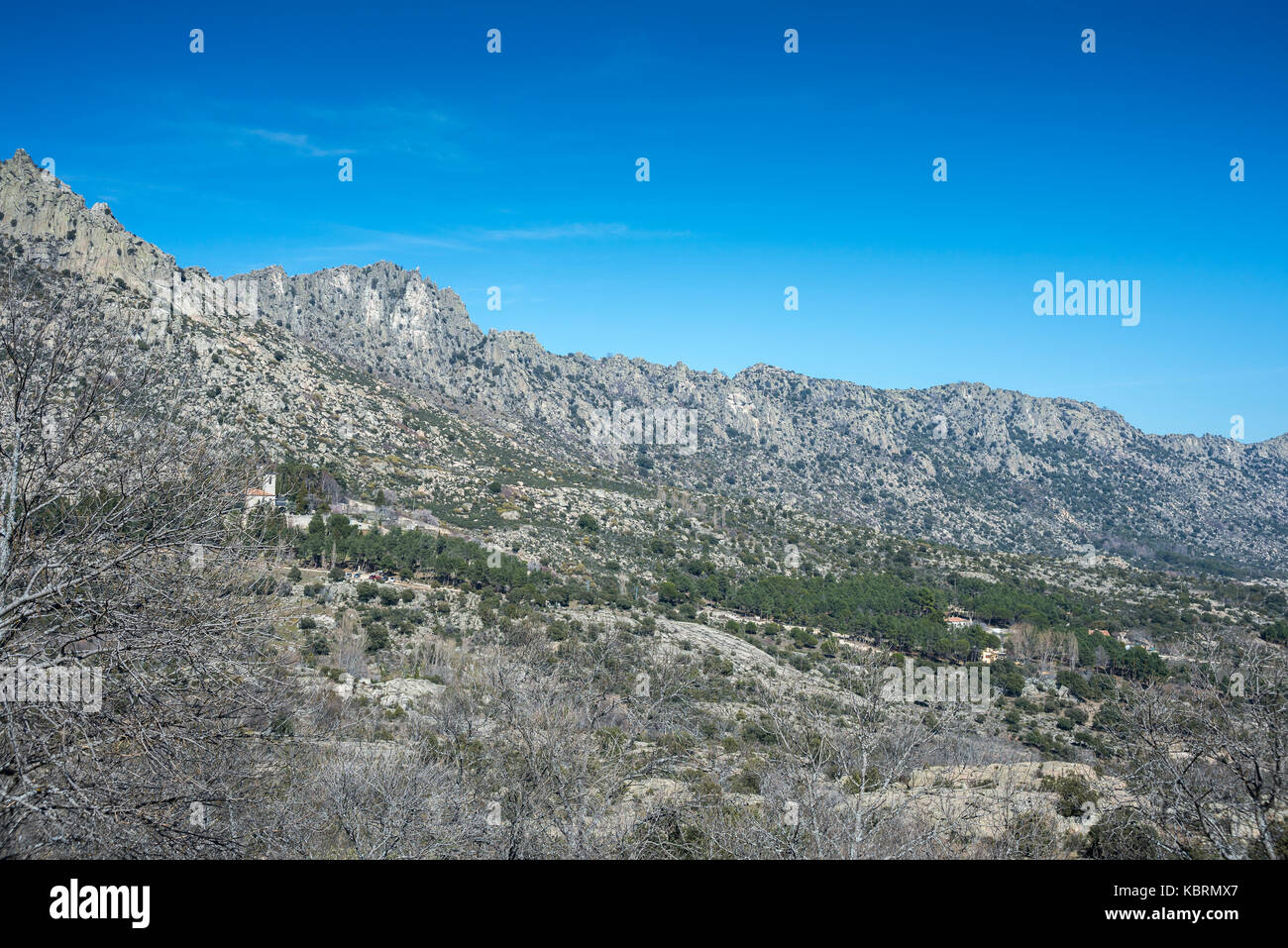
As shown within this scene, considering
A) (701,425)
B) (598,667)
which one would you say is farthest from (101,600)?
(701,425)

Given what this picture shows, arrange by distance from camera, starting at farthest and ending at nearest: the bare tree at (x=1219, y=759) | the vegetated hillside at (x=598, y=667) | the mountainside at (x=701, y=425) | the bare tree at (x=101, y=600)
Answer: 1. the mountainside at (x=701, y=425)
2. the vegetated hillside at (x=598, y=667)
3. the bare tree at (x=1219, y=759)
4. the bare tree at (x=101, y=600)

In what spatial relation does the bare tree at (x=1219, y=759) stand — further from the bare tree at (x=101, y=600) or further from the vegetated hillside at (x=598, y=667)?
the bare tree at (x=101, y=600)

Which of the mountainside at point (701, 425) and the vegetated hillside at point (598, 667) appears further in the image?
the mountainside at point (701, 425)

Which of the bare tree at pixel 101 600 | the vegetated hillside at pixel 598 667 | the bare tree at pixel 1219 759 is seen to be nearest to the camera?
the bare tree at pixel 101 600

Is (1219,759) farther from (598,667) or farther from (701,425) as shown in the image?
(701,425)

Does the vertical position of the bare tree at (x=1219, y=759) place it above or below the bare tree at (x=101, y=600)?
below

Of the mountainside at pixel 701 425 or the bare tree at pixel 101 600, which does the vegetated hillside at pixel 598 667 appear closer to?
the bare tree at pixel 101 600

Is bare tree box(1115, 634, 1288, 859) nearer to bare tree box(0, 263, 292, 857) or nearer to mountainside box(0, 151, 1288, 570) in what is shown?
bare tree box(0, 263, 292, 857)

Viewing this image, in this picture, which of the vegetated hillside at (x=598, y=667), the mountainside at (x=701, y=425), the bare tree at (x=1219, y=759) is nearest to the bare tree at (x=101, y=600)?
the vegetated hillside at (x=598, y=667)
